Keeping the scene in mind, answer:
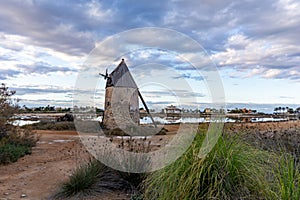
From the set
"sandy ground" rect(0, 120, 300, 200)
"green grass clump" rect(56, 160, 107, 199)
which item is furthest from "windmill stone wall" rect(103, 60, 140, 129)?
"green grass clump" rect(56, 160, 107, 199)

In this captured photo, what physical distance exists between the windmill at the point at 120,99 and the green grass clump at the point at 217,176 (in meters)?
12.6

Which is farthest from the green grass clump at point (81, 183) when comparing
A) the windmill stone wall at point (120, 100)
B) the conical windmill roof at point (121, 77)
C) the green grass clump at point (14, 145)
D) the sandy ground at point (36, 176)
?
the conical windmill roof at point (121, 77)

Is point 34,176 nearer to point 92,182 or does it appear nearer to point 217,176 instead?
point 92,182

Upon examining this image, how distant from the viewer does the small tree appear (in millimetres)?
9062

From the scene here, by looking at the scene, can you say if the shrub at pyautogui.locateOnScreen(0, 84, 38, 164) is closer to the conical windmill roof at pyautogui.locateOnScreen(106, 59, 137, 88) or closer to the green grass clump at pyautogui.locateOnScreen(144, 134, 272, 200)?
the green grass clump at pyautogui.locateOnScreen(144, 134, 272, 200)

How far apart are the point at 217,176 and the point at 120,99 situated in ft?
42.6

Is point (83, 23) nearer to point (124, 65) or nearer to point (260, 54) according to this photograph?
point (260, 54)

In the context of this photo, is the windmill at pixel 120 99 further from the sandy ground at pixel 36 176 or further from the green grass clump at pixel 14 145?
the sandy ground at pixel 36 176

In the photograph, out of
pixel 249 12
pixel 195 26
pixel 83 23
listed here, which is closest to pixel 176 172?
pixel 195 26

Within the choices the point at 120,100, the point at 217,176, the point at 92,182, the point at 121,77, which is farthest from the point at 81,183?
the point at 121,77

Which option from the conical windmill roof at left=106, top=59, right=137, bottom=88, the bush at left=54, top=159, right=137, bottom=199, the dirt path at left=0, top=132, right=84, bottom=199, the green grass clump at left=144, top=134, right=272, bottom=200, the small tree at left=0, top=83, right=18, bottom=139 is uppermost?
the conical windmill roof at left=106, top=59, right=137, bottom=88

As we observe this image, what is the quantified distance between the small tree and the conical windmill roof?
22.5 ft

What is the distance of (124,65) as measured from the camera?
54.9 feet

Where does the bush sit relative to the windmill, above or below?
below
